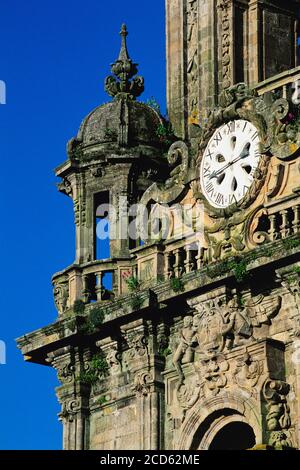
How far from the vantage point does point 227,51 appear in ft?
163

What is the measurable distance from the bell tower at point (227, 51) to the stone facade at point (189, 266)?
24 millimetres

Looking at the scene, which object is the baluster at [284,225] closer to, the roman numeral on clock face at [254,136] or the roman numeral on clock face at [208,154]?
the roman numeral on clock face at [254,136]

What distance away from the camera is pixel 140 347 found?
47.5 m

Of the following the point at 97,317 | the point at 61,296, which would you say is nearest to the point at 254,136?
the point at 97,317

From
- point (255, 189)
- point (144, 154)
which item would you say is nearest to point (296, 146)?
point (255, 189)

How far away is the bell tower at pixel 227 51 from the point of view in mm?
49438

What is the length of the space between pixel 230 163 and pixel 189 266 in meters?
1.78

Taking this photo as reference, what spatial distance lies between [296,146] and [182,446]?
5084mm

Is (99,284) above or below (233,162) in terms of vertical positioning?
below

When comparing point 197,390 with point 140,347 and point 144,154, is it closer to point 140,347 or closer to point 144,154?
point 140,347

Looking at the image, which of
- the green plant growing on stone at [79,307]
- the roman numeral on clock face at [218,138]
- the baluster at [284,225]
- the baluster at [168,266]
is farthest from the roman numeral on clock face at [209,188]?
the green plant growing on stone at [79,307]

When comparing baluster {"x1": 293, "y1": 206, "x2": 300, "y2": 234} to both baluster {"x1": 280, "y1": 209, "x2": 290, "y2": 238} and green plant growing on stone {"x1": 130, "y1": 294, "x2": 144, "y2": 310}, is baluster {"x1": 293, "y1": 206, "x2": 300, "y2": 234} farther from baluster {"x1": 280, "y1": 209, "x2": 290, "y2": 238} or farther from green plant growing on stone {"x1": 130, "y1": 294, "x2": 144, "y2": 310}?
green plant growing on stone {"x1": 130, "y1": 294, "x2": 144, "y2": 310}

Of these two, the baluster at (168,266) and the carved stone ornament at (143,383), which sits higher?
the baluster at (168,266)

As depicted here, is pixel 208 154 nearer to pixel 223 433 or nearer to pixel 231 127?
pixel 231 127
